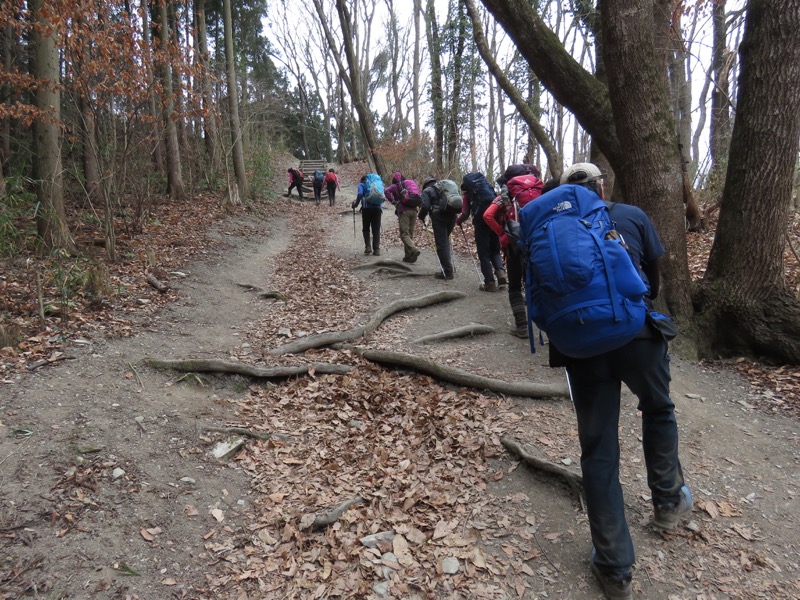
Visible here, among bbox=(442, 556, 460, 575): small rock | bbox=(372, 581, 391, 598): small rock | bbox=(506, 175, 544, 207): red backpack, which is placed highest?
bbox=(506, 175, 544, 207): red backpack

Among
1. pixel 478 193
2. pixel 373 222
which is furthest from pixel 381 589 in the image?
pixel 373 222

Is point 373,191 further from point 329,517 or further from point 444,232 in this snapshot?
point 329,517

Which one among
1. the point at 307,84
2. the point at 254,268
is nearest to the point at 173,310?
the point at 254,268

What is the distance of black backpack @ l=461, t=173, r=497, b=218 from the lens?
7.31m

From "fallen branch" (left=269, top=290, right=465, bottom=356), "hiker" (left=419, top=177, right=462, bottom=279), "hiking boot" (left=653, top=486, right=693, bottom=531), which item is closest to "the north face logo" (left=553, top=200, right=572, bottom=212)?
"hiking boot" (left=653, top=486, right=693, bottom=531)

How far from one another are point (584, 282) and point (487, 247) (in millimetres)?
5292

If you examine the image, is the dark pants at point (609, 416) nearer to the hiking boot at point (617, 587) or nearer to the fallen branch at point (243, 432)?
the hiking boot at point (617, 587)

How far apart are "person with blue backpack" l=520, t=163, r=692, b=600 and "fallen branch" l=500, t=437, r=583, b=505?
59 cm

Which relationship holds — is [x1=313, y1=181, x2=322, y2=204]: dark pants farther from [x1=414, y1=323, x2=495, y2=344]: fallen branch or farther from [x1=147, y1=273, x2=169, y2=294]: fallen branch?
[x1=414, y1=323, x2=495, y2=344]: fallen branch

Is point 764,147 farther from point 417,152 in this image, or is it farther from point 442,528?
point 417,152

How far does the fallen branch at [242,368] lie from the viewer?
511 cm

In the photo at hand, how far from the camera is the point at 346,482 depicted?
3797 mm

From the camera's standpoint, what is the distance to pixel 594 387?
8.32 ft

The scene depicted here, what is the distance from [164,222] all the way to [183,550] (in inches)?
418
